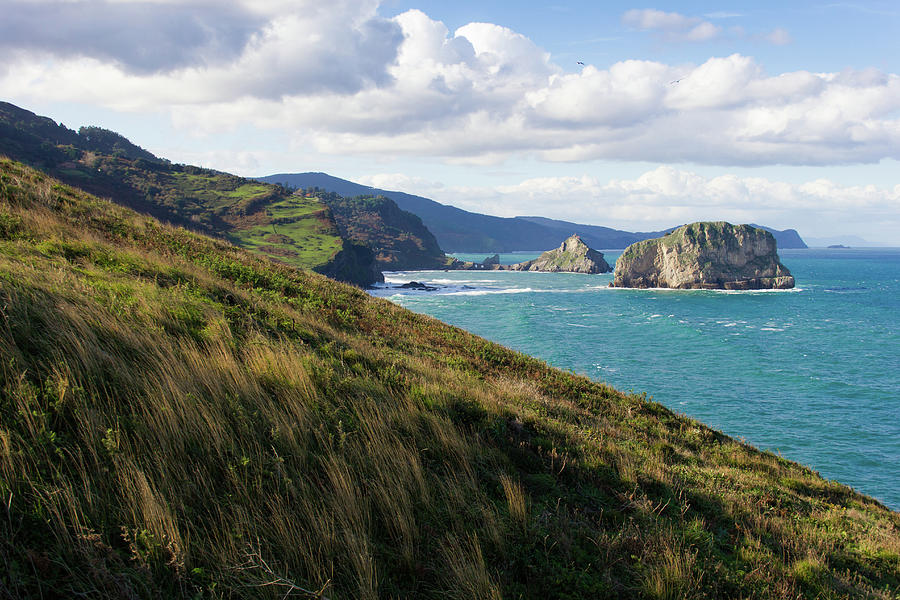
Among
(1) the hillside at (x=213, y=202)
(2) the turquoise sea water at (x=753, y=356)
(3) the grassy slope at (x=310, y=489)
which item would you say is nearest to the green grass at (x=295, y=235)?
(1) the hillside at (x=213, y=202)

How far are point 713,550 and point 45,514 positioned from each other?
5945 millimetres

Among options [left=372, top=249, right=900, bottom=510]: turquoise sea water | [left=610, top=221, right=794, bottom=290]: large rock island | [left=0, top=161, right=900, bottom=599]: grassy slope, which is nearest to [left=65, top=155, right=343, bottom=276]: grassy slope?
[left=372, top=249, right=900, bottom=510]: turquoise sea water

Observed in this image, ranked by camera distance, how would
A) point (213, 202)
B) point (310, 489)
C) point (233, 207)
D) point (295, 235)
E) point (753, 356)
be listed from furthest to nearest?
point (213, 202) < point (233, 207) < point (295, 235) < point (753, 356) < point (310, 489)

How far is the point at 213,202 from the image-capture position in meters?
151

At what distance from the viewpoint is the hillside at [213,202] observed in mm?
118000

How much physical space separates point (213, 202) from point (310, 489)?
169m

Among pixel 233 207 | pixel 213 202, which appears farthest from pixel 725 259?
pixel 213 202

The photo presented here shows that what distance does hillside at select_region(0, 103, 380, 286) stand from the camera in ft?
387

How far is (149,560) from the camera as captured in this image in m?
3.12

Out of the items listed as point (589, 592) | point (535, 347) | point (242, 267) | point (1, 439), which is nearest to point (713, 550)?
point (589, 592)

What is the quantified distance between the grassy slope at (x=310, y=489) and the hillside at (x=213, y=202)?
106 meters

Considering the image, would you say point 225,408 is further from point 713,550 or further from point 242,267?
point 242,267

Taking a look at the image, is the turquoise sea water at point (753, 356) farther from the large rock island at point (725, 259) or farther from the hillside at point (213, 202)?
the hillside at point (213, 202)

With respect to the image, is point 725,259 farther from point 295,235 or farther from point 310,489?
point 310,489
